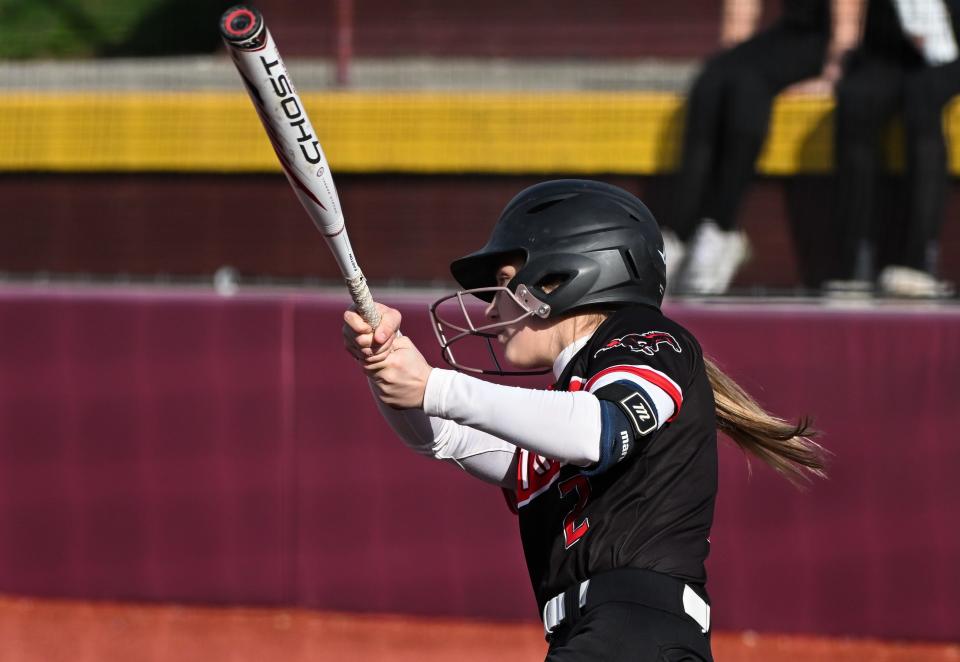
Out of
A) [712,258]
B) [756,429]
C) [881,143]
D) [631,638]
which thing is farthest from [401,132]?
[631,638]

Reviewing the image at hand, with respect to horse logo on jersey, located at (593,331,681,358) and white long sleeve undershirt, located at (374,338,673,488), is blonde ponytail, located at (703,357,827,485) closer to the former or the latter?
horse logo on jersey, located at (593,331,681,358)

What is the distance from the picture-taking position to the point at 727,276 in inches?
214

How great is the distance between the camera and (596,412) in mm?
2371

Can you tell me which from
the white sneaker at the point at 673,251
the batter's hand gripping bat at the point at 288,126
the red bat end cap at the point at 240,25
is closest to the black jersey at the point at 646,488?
the batter's hand gripping bat at the point at 288,126

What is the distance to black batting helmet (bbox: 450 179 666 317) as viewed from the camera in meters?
2.67

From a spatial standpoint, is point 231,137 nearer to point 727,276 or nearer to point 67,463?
point 67,463

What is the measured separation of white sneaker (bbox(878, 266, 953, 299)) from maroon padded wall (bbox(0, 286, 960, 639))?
0.23 ft

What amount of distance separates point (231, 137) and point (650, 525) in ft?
12.4

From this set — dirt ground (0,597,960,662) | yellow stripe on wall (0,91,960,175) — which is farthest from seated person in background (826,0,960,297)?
dirt ground (0,597,960,662)

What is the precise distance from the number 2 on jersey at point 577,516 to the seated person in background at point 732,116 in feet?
9.04

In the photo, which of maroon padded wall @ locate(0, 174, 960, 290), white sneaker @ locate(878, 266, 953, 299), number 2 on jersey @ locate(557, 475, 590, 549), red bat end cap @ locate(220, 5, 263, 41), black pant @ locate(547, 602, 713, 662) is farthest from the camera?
maroon padded wall @ locate(0, 174, 960, 290)

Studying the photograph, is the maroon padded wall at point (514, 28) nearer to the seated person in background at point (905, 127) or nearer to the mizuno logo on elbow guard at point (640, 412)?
the seated person in background at point (905, 127)

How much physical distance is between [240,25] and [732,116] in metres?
3.59

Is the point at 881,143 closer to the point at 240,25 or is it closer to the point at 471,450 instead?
the point at 471,450
